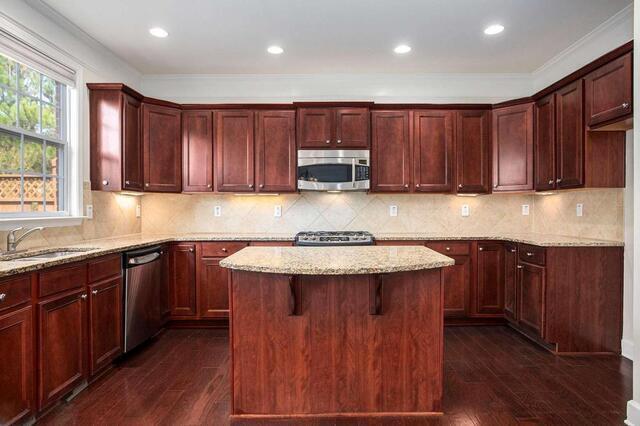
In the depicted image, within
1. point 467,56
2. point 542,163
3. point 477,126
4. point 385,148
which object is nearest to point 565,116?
point 542,163

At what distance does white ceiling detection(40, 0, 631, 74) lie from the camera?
9.09 ft

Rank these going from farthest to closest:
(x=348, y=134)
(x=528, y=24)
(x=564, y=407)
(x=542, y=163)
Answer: (x=348, y=134), (x=542, y=163), (x=528, y=24), (x=564, y=407)

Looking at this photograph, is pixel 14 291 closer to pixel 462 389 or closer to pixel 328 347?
pixel 328 347

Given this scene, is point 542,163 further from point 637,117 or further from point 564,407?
point 564,407

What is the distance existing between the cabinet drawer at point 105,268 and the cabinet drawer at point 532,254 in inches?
142

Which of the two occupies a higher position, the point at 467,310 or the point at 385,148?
the point at 385,148

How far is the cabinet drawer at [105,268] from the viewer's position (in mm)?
2496

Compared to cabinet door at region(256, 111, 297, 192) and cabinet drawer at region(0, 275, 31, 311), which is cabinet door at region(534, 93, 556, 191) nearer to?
cabinet door at region(256, 111, 297, 192)

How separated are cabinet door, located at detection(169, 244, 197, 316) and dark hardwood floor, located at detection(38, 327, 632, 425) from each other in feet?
1.49

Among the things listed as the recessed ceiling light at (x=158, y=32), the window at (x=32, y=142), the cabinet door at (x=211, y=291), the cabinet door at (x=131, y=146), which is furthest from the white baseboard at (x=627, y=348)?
the window at (x=32, y=142)

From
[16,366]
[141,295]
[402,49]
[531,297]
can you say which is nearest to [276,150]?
[402,49]

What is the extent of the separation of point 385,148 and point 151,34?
102 inches

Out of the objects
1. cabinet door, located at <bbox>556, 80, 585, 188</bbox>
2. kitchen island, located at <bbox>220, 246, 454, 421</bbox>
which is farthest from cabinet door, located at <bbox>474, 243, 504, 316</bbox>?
kitchen island, located at <bbox>220, 246, 454, 421</bbox>

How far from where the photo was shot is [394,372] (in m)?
2.06
